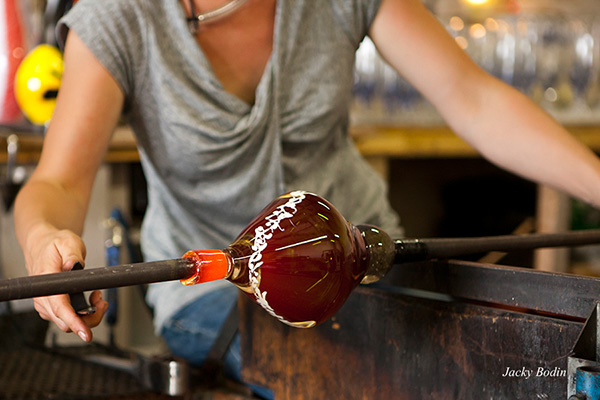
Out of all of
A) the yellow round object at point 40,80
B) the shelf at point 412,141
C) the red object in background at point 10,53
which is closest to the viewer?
the yellow round object at point 40,80

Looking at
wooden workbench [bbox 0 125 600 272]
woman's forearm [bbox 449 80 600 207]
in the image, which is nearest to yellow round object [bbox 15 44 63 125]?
wooden workbench [bbox 0 125 600 272]

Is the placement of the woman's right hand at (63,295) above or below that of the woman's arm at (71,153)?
below

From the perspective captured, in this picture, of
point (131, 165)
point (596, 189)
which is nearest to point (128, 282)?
point (596, 189)

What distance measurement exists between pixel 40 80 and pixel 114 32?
75 cm

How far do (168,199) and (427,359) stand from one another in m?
0.53

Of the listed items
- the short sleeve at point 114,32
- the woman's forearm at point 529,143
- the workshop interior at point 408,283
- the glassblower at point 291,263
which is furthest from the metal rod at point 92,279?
the woman's forearm at point 529,143

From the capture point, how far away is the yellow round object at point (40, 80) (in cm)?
155

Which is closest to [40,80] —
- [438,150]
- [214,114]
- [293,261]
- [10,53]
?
[10,53]

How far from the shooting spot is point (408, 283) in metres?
0.69

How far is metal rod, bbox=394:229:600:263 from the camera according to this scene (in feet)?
2.10

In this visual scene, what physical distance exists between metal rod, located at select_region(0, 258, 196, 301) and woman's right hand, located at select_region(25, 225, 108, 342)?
7 centimetres

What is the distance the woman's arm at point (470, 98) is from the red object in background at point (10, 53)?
105 cm

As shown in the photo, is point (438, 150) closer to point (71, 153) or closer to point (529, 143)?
point (529, 143)

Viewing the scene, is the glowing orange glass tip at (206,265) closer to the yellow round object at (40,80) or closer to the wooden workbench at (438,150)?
the yellow round object at (40,80)
